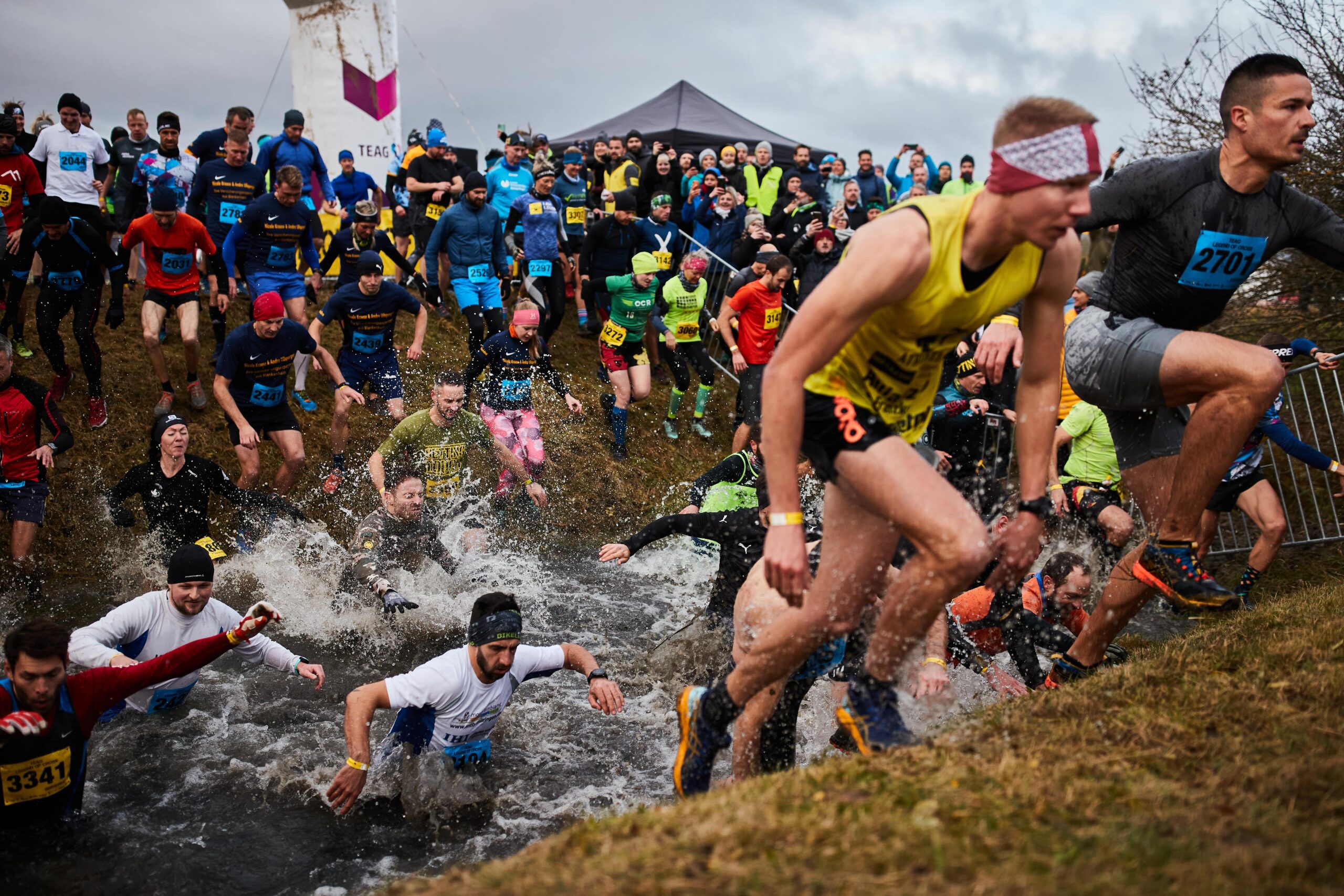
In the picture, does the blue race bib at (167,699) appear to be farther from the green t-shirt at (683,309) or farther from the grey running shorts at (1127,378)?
the green t-shirt at (683,309)

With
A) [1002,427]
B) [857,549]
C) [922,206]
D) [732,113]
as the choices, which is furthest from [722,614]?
[732,113]

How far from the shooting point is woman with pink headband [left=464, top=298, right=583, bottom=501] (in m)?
10.6

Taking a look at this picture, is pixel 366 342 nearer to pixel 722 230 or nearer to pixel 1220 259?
pixel 722 230

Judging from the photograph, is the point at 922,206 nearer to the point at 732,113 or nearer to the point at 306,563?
the point at 306,563

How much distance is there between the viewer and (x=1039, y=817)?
2.96 m

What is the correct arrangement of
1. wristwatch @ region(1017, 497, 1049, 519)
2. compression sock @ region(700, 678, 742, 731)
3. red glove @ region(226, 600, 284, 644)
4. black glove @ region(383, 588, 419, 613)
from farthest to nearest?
1. black glove @ region(383, 588, 419, 613)
2. red glove @ region(226, 600, 284, 644)
3. compression sock @ region(700, 678, 742, 731)
4. wristwatch @ region(1017, 497, 1049, 519)

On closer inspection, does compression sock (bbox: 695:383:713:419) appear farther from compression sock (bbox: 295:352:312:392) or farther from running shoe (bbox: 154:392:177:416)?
running shoe (bbox: 154:392:177:416)

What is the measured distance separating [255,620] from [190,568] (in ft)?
4.04

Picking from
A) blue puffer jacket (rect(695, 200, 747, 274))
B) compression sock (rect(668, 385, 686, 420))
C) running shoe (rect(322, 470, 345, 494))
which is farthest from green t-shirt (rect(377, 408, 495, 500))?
blue puffer jacket (rect(695, 200, 747, 274))

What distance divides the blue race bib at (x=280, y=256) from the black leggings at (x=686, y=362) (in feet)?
15.7

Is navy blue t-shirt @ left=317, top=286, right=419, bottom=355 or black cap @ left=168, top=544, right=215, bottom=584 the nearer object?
black cap @ left=168, top=544, right=215, bottom=584

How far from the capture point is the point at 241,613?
817 centimetres

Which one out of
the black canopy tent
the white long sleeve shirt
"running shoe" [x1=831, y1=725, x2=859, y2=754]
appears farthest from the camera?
the black canopy tent

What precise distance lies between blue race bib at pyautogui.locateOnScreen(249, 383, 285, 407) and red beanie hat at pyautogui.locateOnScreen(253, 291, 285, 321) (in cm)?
61
